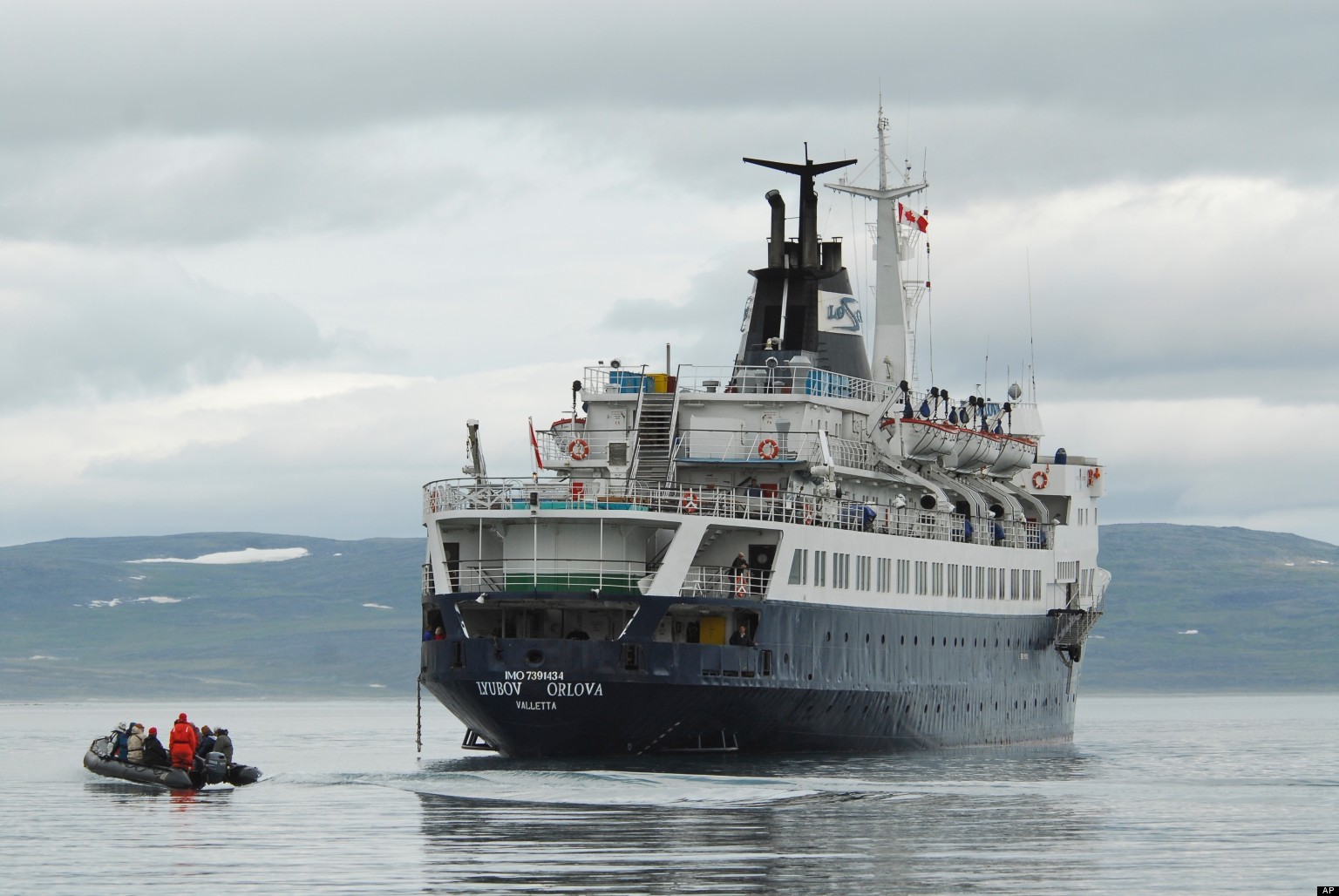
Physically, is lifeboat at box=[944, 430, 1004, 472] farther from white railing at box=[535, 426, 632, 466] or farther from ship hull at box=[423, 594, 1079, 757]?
white railing at box=[535, 426, 632, 466]

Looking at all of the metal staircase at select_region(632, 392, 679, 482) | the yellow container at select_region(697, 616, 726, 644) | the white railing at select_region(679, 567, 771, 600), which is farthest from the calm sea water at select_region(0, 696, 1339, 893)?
the metal staircase at select_region(632, 392, 679, 482)

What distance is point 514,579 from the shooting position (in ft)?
197

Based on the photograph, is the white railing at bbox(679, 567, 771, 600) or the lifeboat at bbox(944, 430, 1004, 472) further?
the lifeboat at bbox(944, 430, 1004, 472)

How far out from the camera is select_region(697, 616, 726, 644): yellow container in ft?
196

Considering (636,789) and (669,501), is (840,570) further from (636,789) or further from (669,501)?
(636,789)

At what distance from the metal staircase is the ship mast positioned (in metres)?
17.9

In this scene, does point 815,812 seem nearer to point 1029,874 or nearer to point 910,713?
point 1029,874

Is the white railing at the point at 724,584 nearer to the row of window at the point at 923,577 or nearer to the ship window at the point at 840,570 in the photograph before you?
the row of window at the point at 923,577

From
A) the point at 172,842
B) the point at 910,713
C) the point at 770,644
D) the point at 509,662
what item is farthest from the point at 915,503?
the point at 172,842

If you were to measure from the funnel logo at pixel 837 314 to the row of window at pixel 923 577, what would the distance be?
9.32 meters

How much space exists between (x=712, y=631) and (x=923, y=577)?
11320 mm

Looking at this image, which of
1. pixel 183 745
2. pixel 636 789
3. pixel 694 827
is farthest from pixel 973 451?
pixel 694 827

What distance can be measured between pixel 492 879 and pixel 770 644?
922 inches

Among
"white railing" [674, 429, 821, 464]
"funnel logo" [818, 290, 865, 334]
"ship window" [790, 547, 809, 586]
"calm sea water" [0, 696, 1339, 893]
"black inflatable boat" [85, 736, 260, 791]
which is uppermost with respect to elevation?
"funnel logo" [818, 290, 865, 334]
